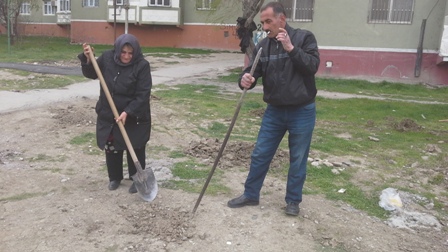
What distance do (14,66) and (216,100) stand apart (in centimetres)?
824

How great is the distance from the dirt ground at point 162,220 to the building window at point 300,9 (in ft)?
39.3

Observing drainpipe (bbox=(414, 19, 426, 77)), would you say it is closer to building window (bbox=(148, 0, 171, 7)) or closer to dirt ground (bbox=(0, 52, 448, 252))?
dirt ground (bbox=(0, 52, 448, 252))

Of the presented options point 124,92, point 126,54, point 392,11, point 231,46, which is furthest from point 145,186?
point 231,46

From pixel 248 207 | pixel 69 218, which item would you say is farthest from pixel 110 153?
pixel 248 207

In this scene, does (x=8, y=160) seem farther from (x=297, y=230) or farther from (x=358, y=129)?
(x=358, y=129)

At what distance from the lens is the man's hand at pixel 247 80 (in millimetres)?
3894

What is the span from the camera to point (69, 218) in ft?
13.1

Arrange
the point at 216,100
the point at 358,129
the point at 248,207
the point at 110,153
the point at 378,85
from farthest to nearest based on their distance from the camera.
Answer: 1. the point at 378,85
2. the point at 216,100
3. the point at 358,129
4. the point at 110,153
5. the point at 248,207

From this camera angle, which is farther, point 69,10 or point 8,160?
point 69,10

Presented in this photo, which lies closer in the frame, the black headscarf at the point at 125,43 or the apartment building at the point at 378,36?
the black headscarf at the point at 125,43

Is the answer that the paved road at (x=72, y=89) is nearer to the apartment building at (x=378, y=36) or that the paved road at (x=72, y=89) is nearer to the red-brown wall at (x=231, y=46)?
the apartment building at (x=378, y=36)

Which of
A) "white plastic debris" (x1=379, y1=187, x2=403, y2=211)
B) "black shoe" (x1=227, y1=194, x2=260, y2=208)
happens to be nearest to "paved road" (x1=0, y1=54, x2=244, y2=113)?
"black shoe" (x1=227, y1=194, x2=260, y2=208)

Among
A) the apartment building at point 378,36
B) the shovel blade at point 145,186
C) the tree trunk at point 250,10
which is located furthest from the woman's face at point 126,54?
the apartment building at point 378,36

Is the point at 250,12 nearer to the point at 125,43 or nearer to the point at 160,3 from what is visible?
the point at 125,43
